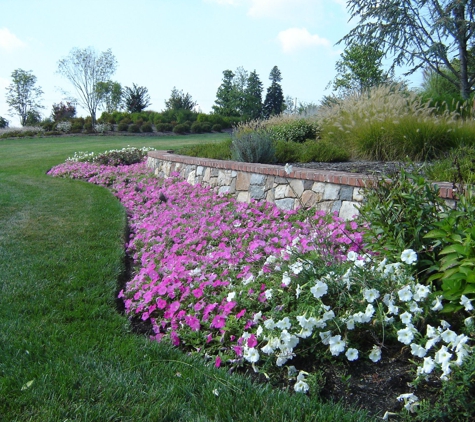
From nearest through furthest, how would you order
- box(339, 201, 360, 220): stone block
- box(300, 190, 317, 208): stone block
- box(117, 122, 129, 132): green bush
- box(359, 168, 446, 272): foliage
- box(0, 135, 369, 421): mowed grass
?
1. box(0, 135, 369, 421): mowed grass
2. box(359, 168, 446, 272): foliage
3. box(339, 201, 360, 220): stone block
4. box(300, 190, 317, 208): stone block
5. box(117, 122, 129, 132): green bush

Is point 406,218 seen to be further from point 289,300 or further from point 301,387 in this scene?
point 301,387

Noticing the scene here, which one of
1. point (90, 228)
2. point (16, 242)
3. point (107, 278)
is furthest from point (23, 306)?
point (90, 228)

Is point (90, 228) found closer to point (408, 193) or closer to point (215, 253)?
point (215, 253)

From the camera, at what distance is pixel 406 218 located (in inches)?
107

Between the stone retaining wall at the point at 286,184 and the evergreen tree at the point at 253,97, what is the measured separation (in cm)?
3530

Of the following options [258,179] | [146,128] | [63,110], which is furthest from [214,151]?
[63,110]

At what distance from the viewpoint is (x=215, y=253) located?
3.62m

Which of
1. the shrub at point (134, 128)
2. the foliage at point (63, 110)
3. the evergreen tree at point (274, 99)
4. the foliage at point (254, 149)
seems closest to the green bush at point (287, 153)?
the foliage at point (254, 149)

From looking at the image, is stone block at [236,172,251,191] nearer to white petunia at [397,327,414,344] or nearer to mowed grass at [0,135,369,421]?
mowed grass at [0,135,369,421]

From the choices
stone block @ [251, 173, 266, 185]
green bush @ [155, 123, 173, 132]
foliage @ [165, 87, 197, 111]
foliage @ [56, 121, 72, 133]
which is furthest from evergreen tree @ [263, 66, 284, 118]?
stone block @ [251, 173, 266, 185]

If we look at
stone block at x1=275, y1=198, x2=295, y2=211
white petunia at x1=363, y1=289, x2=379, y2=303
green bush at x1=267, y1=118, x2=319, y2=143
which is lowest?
stone block at x1=275, y1=198, x2=295, y2=211

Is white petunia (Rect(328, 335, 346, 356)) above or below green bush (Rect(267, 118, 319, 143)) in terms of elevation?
below

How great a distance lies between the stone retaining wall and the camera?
4035 mm

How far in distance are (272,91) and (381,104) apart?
1615 inches
